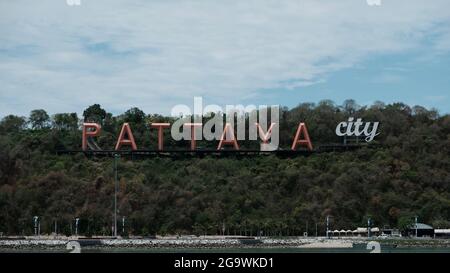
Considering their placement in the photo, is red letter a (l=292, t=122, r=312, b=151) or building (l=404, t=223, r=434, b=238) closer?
building (l=404, t=223, r=434, b=238)

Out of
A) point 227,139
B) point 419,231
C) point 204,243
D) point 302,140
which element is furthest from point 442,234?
point 227,139

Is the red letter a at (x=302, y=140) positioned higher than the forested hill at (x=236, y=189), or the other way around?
the red letter a at (x=302, y=140)

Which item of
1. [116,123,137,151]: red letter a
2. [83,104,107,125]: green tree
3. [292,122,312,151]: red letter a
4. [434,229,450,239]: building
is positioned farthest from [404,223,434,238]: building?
[83,104,107,125]: green tree

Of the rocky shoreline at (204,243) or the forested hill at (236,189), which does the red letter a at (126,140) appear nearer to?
the forested hill at (236,189)

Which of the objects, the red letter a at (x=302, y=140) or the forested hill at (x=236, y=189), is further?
the red letter a at (x=302, y=140)

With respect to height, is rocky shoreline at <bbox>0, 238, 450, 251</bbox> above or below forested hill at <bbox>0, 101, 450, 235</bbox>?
below

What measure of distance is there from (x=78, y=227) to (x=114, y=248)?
1170cm

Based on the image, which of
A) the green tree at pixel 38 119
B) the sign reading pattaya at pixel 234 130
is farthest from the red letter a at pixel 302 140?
the green tree at pixel 38 119

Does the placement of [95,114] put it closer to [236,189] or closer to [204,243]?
[236,189]

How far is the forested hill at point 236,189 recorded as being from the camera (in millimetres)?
48781

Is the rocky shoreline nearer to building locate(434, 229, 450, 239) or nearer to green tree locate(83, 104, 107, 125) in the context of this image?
building locate(434, 229, 450, 239)

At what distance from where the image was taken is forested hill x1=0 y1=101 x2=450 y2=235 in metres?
48.8

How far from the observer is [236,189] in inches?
2004

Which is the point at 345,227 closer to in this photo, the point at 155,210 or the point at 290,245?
the point at 290,245
